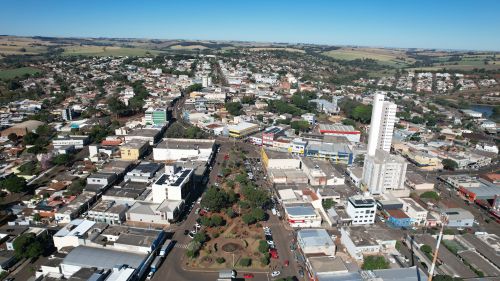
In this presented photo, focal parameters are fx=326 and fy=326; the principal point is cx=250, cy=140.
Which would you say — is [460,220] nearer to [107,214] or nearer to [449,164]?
[449,164]

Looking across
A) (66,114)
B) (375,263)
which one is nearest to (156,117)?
(66,114)

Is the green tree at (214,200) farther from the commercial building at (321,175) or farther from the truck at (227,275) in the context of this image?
the commercial building at (321,175)

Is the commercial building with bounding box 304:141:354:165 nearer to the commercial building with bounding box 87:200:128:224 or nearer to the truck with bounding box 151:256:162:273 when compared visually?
the commercial building with bounding box 87:200:128:224

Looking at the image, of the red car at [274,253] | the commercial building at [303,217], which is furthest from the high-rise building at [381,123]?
the red car at [274,253]

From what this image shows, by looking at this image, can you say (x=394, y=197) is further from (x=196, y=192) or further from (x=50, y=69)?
(x=50, y=69)

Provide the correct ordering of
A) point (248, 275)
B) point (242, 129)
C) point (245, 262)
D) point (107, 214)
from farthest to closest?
point (242, 129)
point (107, 214)
point (245, 262)
point (248, 275)

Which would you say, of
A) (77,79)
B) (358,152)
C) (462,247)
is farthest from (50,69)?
(462,247)
